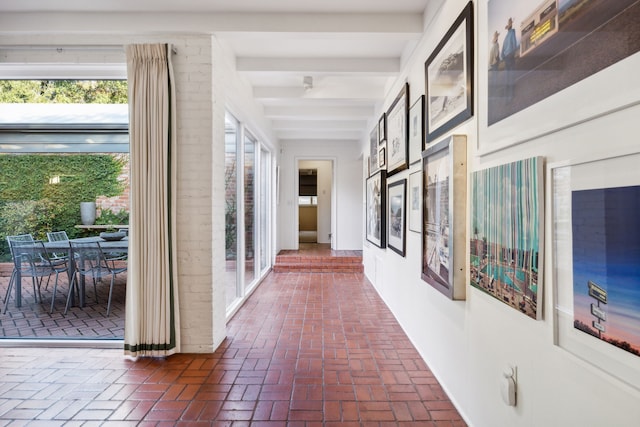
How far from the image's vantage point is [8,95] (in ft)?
10.3

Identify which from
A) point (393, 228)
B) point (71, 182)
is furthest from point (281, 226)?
point (71, 182)

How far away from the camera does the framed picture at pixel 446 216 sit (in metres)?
1.94

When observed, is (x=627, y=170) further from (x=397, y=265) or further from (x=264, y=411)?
(x=397, y=265)

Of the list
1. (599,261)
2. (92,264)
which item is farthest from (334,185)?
(599,261)

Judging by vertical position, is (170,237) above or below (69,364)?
above

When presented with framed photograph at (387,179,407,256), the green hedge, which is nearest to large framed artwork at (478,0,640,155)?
framed photograph at (387,179,407,256)

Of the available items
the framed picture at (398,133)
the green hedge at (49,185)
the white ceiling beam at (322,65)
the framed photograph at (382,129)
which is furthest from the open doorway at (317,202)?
the green hedge at (49,185)

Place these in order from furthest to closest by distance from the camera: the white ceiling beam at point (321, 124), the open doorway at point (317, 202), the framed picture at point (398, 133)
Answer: the open doorway at point (317, 202) < the white ceiling beam at point (321, 124) < the framed picture at point (398, 133)

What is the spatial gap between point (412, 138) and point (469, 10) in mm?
1247

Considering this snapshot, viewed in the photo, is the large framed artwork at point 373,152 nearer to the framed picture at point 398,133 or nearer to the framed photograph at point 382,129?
the framed photograph at point 382,129

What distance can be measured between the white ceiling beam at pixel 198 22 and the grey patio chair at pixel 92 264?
2.06 metres

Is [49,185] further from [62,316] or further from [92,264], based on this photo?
[62,316]

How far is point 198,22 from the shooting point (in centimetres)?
277

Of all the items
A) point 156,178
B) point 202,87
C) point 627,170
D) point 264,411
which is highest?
point 202,87
